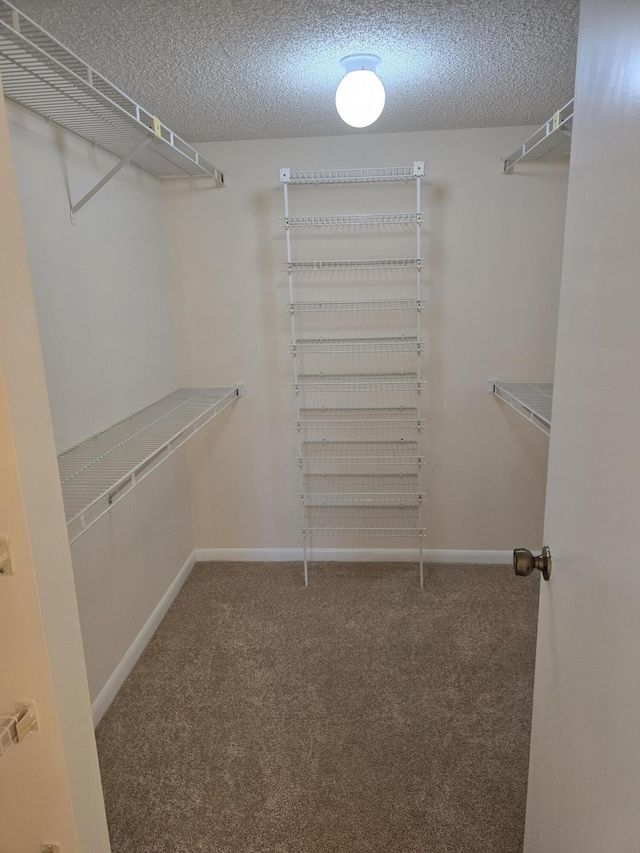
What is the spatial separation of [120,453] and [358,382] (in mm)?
1468

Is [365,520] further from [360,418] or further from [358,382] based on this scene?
[358,382]

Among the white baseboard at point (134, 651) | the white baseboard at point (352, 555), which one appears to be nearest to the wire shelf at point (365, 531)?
the white baseboard at point (352, 555)

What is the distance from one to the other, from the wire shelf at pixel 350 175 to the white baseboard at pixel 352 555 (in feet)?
6.62

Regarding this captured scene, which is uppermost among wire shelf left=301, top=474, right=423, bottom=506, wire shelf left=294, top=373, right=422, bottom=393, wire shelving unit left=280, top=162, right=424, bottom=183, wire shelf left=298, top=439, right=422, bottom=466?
wire shelving unit left=280, top=162, right=424, bottom=183

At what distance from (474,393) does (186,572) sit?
6.24ft

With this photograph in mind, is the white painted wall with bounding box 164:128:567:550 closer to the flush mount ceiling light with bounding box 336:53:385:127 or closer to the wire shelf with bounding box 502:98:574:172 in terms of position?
the wire shelf with bounding box 502:98:574:172

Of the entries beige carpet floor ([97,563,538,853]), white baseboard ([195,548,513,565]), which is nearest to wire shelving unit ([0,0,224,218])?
beige carpet floor ([97,563,538,853])

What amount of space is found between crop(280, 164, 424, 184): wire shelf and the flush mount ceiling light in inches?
33.3

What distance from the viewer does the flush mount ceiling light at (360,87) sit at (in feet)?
5.82

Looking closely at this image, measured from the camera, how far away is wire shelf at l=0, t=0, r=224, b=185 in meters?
1.25

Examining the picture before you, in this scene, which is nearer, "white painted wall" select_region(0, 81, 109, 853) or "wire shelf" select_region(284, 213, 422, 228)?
"white painted wall" select_region(0, 81, 109, 853)

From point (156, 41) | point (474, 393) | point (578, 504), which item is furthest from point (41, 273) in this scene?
point (474, 393)

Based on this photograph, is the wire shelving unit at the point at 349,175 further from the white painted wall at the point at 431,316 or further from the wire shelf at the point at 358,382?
the wire shelf at the point at 358,382

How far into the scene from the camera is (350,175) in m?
2.77
